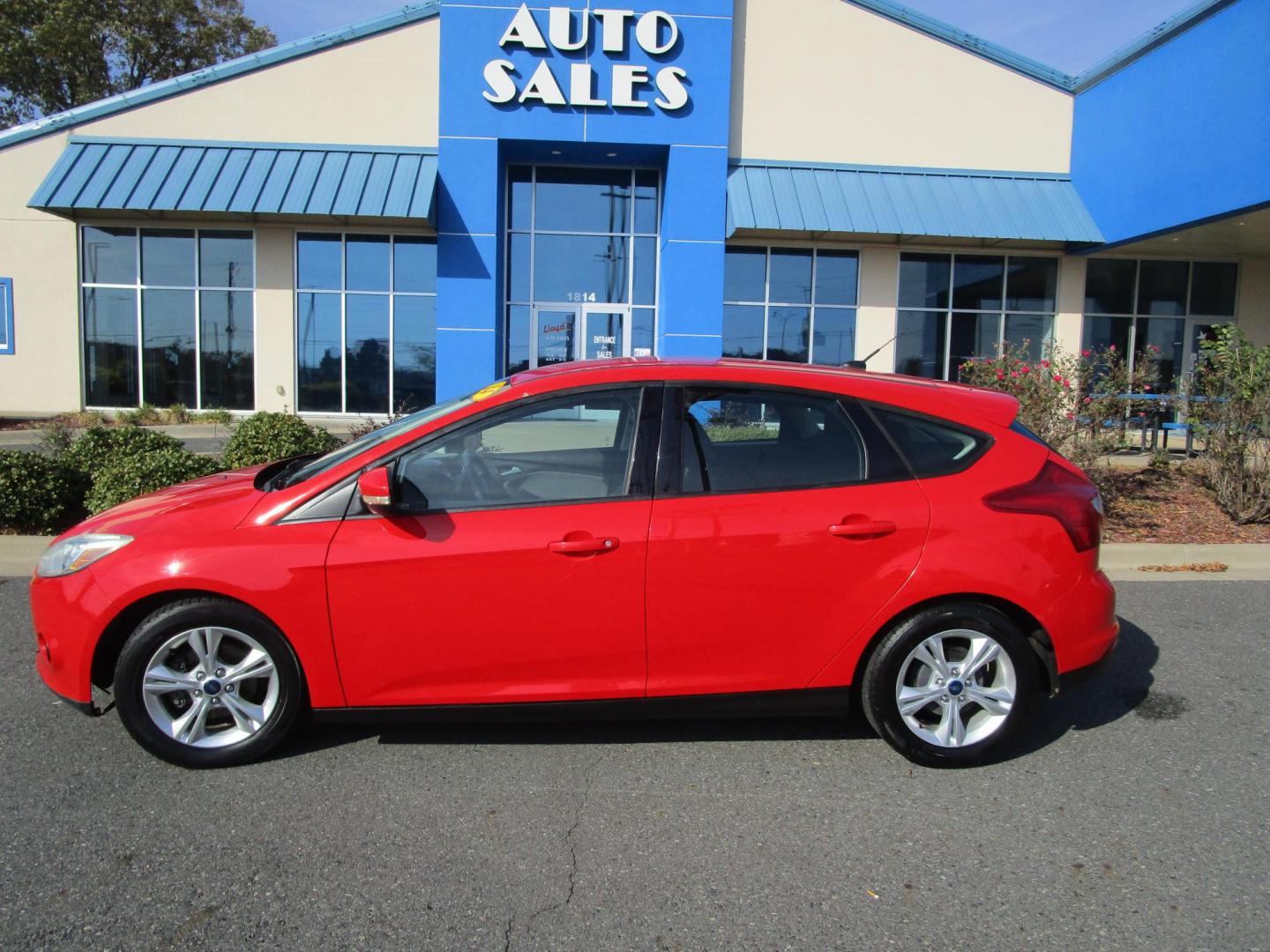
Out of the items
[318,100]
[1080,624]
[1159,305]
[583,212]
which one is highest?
[318,100]

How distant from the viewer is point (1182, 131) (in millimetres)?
13961

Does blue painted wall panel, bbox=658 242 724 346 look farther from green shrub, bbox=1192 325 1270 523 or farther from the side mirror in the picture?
the side mirror

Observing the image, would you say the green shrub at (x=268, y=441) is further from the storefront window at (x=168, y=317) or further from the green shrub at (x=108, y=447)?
the storefront window at (x=168, y=317)

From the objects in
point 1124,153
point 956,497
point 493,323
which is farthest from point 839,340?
point 956,497

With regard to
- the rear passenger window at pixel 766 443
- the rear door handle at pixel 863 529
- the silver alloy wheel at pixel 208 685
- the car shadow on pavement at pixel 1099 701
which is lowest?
the car shadow on pavement at pixel 1099 701

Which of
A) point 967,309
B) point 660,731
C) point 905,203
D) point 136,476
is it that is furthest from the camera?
point 967,309

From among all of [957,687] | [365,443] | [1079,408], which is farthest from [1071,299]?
[365,443]

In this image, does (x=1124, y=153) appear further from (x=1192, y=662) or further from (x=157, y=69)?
(x=157, y=69)

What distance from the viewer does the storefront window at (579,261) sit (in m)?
17.5

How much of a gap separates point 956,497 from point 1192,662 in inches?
101

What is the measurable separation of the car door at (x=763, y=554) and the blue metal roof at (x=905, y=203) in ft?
43.6

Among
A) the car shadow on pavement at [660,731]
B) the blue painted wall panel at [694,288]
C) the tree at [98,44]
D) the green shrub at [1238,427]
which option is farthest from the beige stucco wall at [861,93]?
the tree at [98,44]

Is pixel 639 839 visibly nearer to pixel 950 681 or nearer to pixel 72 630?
pixel 950 681

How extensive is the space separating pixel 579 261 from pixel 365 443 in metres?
14.6
